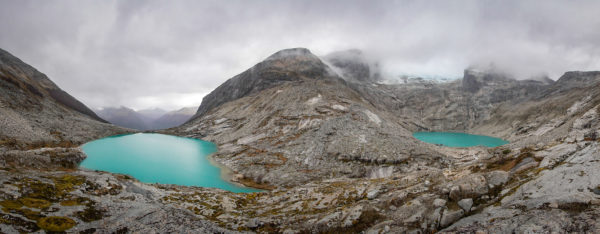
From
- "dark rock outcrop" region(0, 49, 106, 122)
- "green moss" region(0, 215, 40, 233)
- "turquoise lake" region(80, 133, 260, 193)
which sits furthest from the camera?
"dark rock outcrop" region(0, 49, 106, 122)

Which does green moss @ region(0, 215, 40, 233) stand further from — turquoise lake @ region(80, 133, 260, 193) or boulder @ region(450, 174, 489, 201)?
turquoise lake @ region(80, 133, 260, 193)

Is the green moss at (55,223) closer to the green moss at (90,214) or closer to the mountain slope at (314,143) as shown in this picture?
the green moss at (90,214)

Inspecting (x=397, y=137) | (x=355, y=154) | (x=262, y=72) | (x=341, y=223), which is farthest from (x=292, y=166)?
(x=262, y=72)

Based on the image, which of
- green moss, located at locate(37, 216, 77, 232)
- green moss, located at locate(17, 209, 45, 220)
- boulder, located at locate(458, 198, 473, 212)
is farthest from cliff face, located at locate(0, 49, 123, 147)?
boulder, located at locate(458, 198, 473, 212)

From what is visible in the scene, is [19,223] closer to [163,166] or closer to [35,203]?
[35,203]

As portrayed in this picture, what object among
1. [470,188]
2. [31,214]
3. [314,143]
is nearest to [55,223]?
[31,214]

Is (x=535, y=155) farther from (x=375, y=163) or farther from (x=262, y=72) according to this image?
(x=262, y=72)
